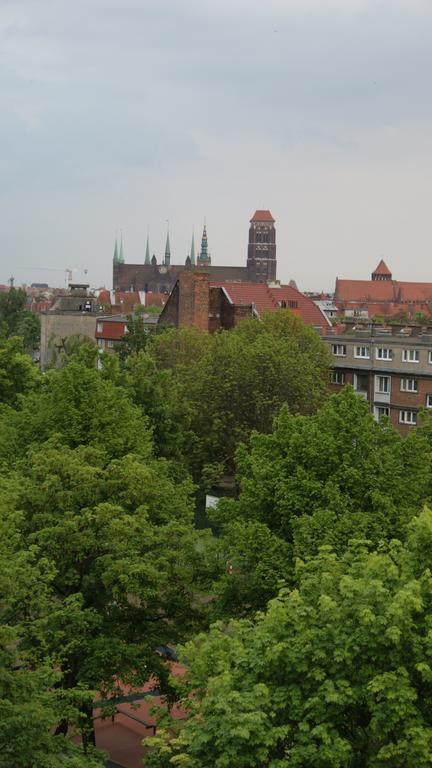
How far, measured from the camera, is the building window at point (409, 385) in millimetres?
Answer: 64562

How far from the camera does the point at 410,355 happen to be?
65.5 m

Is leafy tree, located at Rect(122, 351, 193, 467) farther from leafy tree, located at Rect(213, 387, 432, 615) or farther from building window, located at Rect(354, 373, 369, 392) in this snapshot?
building window, located at Rect(354, 373, 369, 392)

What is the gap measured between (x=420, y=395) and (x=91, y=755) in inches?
1831

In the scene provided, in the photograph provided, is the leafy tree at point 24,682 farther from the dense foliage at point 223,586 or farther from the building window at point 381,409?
the building window at point 381,409

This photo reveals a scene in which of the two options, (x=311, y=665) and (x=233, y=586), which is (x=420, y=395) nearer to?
A: (x=233, y=586)

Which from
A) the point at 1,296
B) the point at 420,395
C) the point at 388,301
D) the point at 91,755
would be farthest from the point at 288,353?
the point at 388,301

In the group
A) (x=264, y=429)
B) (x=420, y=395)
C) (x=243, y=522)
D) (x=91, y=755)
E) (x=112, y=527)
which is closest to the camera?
(x=91, y=755)

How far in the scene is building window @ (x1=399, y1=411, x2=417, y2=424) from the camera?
64.2 meters

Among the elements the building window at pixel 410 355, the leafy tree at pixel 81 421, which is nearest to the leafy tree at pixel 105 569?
the leafy tree at pixel 81 421

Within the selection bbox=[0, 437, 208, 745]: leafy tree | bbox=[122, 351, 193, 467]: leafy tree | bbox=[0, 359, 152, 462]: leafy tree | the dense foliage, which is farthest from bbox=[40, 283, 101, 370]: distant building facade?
bbox=[0, 437, 208, 745]: leafy tree

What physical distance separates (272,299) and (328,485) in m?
62.1

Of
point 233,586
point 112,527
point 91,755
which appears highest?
point 112,527

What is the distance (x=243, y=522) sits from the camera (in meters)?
27.8

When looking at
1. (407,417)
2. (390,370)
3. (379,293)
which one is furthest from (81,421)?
(379,293)
